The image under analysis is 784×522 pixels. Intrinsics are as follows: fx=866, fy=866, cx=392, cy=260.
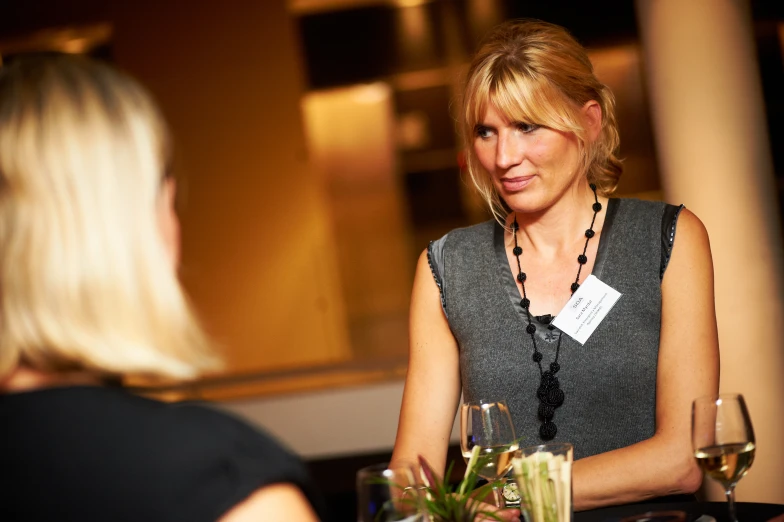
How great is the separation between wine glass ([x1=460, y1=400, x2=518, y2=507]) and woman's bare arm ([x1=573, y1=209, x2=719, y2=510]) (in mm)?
328

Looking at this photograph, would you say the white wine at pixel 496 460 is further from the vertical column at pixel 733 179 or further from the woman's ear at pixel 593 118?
the vertical column at pixel 733 179

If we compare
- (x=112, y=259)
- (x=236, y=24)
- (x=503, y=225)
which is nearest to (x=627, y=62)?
(x=236, y=24)

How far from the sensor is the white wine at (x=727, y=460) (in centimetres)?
128

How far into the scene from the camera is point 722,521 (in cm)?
132

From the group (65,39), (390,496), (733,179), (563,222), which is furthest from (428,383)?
(65,39)

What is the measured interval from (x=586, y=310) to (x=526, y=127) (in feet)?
1.44

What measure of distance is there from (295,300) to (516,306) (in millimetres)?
4565

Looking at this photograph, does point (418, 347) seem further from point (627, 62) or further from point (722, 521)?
point (627, 62)

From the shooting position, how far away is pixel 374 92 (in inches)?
260

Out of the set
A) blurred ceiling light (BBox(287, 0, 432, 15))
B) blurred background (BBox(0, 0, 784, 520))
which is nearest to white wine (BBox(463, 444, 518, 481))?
blurred background (BBox(0, 0, 784, 520))

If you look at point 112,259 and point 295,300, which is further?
point 295,300

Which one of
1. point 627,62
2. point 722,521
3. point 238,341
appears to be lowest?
point 238,341

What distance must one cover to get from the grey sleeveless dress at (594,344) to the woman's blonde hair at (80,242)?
1201 millimetres

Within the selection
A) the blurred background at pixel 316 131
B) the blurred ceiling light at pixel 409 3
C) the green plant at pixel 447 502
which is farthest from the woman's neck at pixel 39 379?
A: the blurred ceiling light at pixel 409 3
